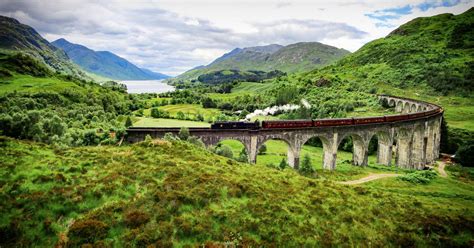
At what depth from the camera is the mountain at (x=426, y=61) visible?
395 feet

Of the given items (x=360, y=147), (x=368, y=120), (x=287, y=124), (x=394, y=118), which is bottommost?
(x=360, y=147)

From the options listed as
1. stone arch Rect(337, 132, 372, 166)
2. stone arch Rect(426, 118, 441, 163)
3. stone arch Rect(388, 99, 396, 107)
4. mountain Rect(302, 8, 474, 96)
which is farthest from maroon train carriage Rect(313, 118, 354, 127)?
mountain Rect(302, 8, 474, 96)

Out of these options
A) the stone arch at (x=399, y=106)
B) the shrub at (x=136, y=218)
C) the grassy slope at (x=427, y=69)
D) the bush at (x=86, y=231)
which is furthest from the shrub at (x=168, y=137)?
the stone arch at (x=399, y=106)

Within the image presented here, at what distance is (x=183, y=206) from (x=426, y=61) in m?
157

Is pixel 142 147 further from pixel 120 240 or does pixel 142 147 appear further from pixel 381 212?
pixel 381 212

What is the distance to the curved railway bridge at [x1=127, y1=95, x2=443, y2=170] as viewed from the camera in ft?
138

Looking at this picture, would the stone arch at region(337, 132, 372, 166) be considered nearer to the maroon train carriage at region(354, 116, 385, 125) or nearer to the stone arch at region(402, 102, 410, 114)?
the maroon train carriage at region(354, 116, 385, 125)

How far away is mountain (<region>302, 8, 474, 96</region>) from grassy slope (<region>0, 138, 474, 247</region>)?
112m

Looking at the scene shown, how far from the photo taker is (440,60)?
138625 millimetres

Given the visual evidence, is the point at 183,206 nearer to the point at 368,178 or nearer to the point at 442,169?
the point at 368,178

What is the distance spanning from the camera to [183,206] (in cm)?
1962

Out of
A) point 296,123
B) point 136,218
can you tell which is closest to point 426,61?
point 296,123

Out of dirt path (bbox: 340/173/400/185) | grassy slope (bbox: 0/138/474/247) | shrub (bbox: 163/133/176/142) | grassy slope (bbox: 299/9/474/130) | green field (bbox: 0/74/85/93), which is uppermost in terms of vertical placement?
grassy slope (bbox: 299/9/474/130)

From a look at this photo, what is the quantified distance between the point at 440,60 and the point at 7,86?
172 meters
